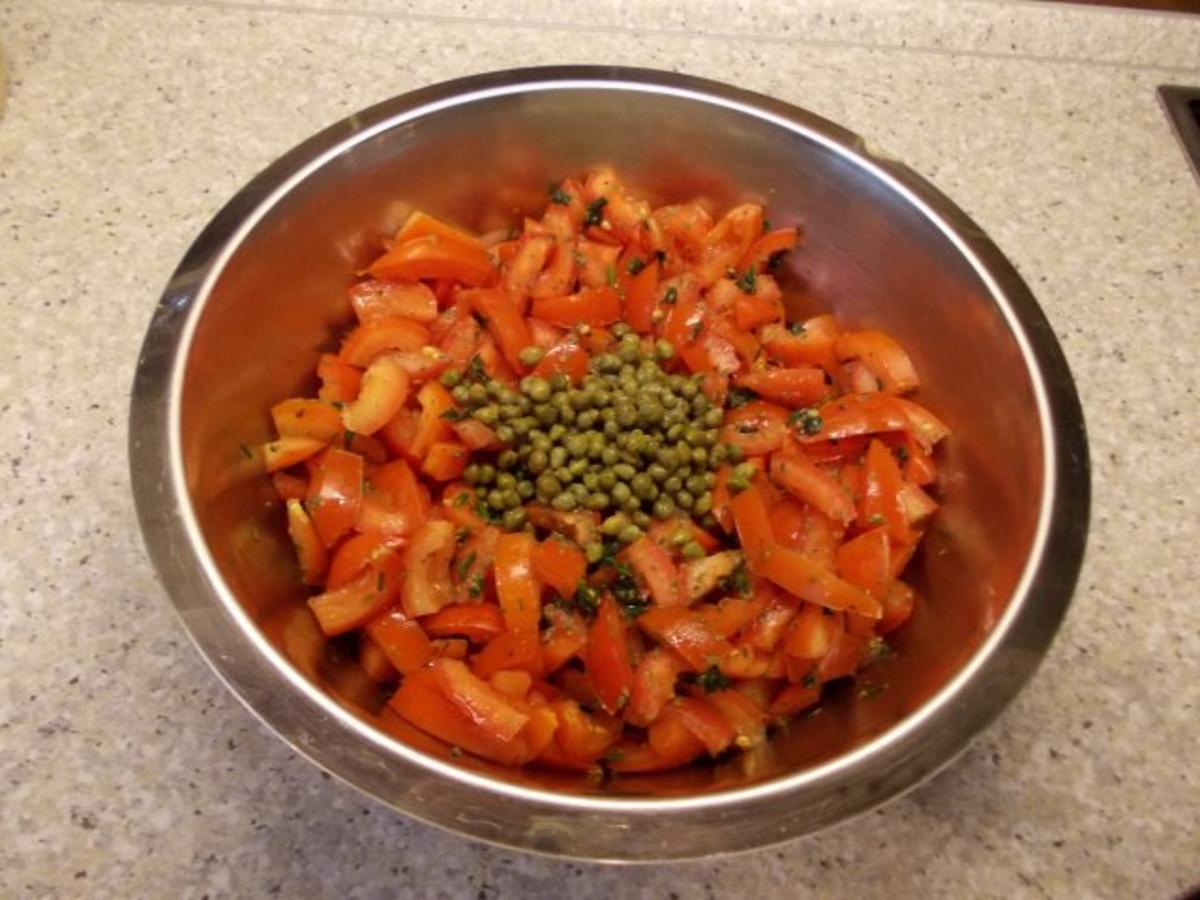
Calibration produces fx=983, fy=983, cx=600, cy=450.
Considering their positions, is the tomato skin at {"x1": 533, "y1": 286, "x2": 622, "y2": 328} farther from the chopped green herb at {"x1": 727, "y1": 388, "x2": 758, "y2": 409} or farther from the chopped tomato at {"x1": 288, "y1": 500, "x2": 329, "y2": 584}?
the chopped tomato at {"x1": 288, "y1": 500, "x2": 329, "y2": 584}

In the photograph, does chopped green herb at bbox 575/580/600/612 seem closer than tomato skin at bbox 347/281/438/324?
Yes

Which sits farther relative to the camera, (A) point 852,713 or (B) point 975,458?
(B) point 975,458

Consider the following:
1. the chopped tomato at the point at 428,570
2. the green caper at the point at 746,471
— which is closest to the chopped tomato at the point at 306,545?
the chopped tomato at the point at 428,570

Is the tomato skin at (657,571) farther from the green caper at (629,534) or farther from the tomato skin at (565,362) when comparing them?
the tomato skin at (565,362)

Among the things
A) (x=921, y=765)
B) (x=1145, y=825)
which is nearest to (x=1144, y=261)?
(x=1145, y=825)

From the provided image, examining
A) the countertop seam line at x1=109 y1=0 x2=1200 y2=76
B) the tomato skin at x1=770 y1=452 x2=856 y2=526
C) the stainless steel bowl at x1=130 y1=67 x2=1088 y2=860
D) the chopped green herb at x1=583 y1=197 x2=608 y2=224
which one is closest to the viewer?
the stainless steel bowl at x1=130 y1=67 x2=1088 y2=860

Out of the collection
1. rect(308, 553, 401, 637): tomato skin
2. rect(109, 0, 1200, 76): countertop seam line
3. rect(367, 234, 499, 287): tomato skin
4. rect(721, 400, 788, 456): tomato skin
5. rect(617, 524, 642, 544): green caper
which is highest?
rect(109, 0, 1200, 76): countertop seam line

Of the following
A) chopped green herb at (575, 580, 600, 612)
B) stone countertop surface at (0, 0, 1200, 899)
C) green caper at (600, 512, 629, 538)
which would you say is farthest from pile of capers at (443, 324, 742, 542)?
stone countertop surface at (0, 0, 1200, 899)

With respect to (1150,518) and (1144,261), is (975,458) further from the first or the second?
(1144,261)
